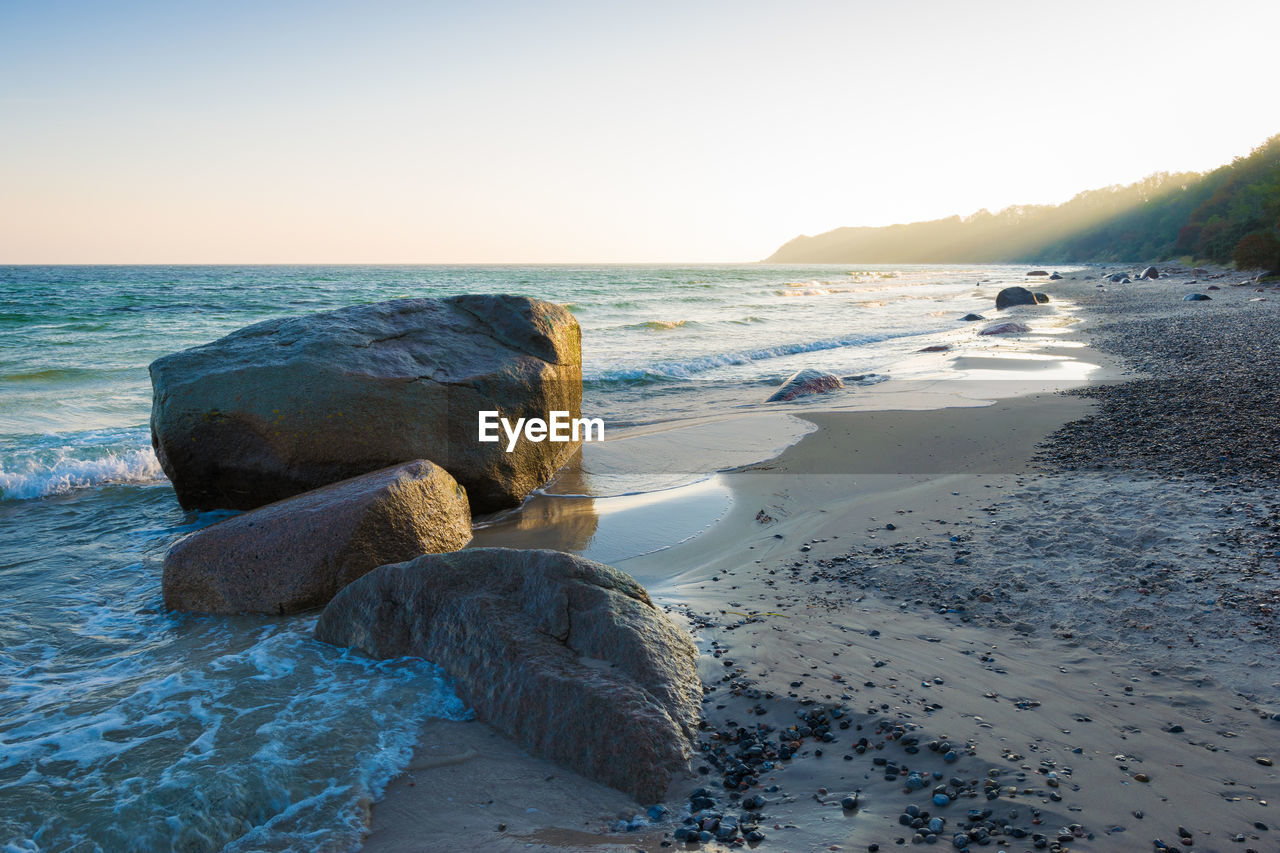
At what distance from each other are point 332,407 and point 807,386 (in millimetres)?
7949

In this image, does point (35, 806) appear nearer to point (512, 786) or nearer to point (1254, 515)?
point (512, 786)

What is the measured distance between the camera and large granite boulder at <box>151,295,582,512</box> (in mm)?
5879

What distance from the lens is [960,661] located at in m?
3.45

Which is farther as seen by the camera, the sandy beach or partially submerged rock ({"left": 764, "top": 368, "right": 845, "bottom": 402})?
partially submerged rock ({"left": 764, "top": 368, "right": 845, "bottom": 402})

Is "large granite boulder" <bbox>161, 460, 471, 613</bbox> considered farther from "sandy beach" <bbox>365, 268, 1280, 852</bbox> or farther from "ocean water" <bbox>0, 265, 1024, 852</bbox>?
"sandy beach" <bbox>365, 268, 1280, 852</bbox>

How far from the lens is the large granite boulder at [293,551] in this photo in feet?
14.7

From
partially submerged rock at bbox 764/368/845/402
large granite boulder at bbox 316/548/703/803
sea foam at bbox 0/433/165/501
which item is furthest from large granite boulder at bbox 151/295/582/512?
partially submerged rock at bbox 764/368/845/402

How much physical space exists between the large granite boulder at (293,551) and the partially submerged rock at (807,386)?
7.78 metres

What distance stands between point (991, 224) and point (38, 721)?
Answer: 200245 millimetres

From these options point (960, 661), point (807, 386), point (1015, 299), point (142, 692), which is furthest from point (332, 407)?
point (1015, 299)

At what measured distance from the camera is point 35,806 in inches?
107

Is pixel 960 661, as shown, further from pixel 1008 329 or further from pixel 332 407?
pixel 1008 329

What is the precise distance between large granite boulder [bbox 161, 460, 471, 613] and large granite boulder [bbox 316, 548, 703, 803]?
0.60m

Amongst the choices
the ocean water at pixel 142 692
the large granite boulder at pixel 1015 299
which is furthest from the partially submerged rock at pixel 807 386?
the large granite boulder at pixel 1015 299
